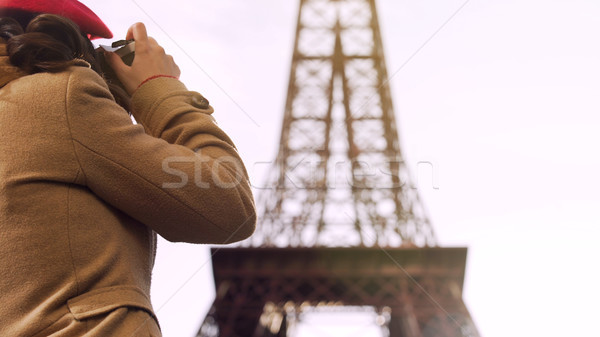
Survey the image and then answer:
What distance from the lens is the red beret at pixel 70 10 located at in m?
1.06

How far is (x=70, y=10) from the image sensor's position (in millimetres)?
1080

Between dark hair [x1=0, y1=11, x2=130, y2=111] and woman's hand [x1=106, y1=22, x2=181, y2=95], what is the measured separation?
2.4 inches

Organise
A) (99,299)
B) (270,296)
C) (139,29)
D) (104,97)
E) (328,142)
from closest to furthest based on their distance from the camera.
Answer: (99,299)
(104,97)
(139,29)
(270,296)
(328,142)

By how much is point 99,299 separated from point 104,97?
0.29m

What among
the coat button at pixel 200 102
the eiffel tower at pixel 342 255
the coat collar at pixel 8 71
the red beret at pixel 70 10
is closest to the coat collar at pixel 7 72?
the coat collar at pixel 8 71

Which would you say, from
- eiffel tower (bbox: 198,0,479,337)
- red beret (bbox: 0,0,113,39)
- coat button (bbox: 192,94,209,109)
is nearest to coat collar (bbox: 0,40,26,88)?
red beret (bbox: 0,0,113,39)

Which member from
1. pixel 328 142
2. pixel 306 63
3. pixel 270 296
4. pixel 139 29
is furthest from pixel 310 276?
pixel 139 29

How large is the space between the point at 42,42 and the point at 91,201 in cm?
24

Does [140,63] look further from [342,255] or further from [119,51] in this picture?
[342,255]

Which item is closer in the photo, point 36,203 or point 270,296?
point 36,203

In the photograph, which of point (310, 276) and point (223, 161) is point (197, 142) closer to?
point (223, 161)

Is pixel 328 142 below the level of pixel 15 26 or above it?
below

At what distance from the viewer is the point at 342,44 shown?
14805 millimetres

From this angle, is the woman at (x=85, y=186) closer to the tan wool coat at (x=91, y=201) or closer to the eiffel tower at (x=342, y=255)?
the tan wool coat at (x=91, y=201)
